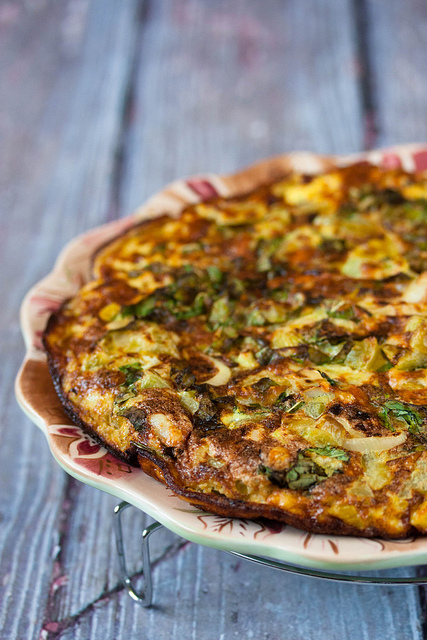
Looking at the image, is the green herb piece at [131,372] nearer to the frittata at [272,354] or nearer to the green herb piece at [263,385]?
the frittata at [272,354]

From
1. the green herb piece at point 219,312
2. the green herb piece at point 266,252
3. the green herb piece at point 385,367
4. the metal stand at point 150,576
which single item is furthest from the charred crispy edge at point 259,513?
the green herb piece at point 266,252

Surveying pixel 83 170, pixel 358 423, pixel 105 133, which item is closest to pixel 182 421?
pixel 358 423

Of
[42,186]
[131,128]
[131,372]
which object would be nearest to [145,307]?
[131,372]

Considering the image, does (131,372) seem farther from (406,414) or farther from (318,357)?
(406,414)

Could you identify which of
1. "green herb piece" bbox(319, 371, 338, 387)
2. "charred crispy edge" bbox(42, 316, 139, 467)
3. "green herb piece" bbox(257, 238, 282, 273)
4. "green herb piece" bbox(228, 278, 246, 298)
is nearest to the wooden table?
"charred crispy edge" bbox(42, 316, 139, 467)

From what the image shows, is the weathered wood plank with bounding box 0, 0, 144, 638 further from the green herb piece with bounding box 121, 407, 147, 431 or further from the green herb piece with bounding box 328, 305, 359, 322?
the green herb piece with bounding box 328, 305, 359, 322

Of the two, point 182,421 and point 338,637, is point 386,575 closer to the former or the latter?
point 338,637
